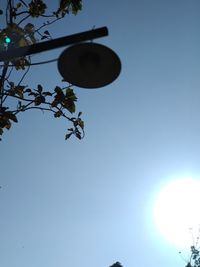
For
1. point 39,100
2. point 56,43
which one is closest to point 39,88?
point 39,100

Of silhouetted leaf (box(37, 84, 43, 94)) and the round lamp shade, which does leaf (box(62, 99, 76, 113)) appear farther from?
the round lamp shade

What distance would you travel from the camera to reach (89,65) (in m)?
3.55

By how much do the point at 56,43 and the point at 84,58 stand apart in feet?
1.17

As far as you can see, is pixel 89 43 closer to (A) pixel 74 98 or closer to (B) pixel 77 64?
(B) pixel 77 64

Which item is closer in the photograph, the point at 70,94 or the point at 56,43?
the point at 56,43

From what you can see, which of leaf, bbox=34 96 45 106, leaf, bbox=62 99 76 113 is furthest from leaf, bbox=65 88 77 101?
leaf, bbox=34 96 45 106

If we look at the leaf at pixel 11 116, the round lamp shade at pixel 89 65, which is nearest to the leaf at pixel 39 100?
the leaf at pixel 11 116

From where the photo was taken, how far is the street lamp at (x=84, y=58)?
329cm

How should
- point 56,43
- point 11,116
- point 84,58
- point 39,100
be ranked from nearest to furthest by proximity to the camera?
1. point 56,43
2. point 84,58
3. point 11,116
4. point 39,100

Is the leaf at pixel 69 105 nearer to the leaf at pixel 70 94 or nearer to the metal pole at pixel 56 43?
the leaf at pixel 70 94

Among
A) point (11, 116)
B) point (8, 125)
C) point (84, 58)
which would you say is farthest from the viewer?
point (8, 125)

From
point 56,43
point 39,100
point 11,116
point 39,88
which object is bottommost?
point 56,43

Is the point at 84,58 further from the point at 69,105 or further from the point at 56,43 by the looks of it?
the point at 69,105

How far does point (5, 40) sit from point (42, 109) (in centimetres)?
156
